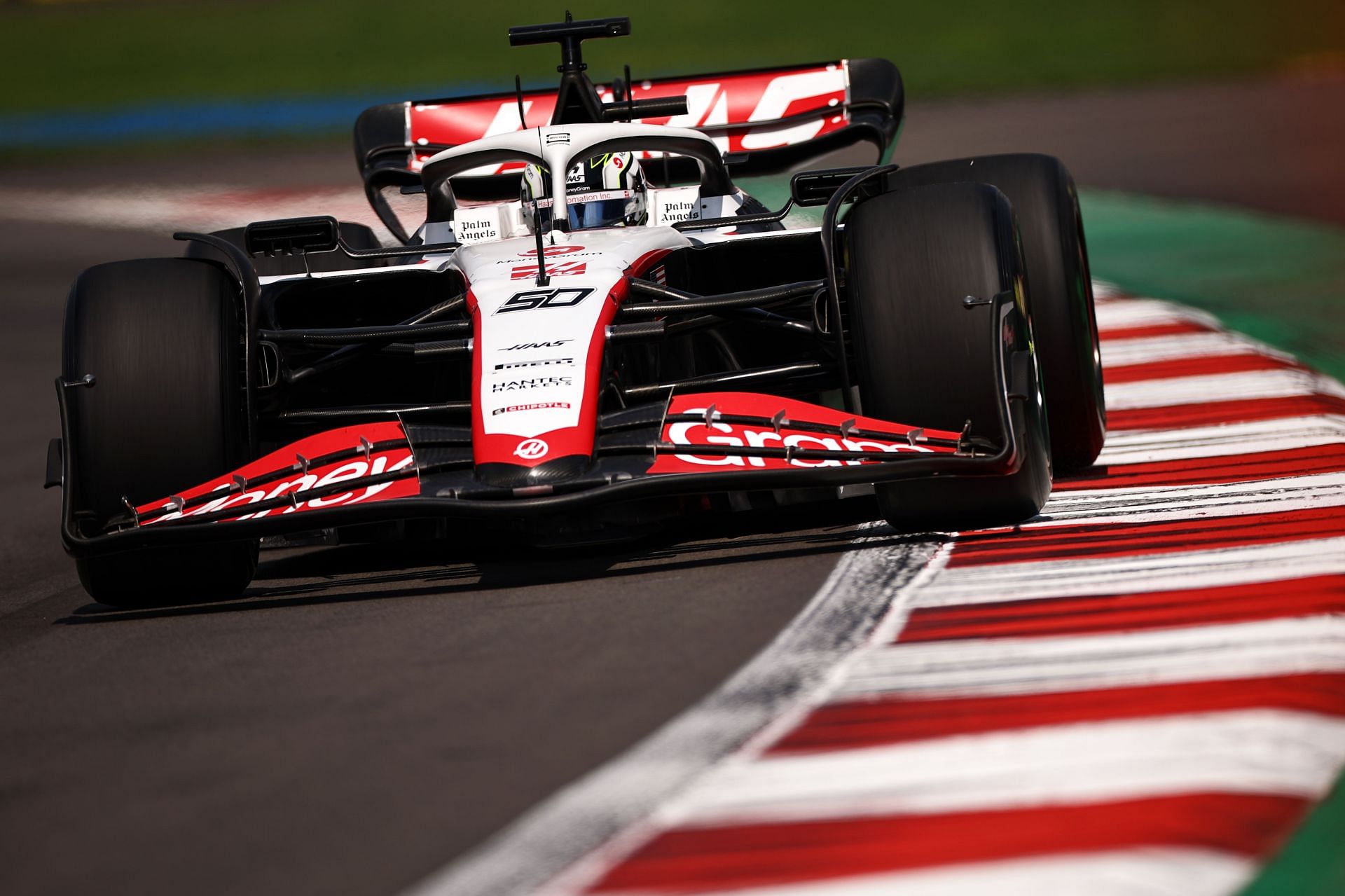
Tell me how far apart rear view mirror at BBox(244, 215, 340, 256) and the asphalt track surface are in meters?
1.01

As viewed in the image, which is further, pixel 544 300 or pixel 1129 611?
pixel 544 300

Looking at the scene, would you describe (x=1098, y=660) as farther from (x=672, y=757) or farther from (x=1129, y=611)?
(x=672, y=757)

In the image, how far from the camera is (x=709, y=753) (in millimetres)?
3441

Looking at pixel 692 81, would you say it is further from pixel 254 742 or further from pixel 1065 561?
pixel 254 742

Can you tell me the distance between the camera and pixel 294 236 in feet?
20.8

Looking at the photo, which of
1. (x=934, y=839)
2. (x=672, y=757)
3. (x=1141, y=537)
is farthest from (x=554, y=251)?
(x=934, y=839)

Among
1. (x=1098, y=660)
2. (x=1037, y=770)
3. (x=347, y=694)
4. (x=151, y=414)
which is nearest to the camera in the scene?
(x=1037, y=770)

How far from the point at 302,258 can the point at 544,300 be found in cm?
289

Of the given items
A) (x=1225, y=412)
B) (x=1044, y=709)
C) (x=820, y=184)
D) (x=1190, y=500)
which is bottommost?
(x=1225, y=412)

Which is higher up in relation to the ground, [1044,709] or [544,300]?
[544,300]

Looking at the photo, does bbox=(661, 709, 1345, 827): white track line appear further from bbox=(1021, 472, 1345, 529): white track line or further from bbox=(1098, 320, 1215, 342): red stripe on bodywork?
bbox=(1098, 320, 1215, 342): red stripe on bodywork

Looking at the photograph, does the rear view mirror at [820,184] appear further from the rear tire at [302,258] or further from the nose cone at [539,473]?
the rear tire at [302,258]

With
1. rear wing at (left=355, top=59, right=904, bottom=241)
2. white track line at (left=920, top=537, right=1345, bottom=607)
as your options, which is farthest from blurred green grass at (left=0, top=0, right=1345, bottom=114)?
white track line at (left=920, top=537, right=1345, bottom=607)

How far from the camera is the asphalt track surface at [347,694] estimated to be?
324 centimetres
